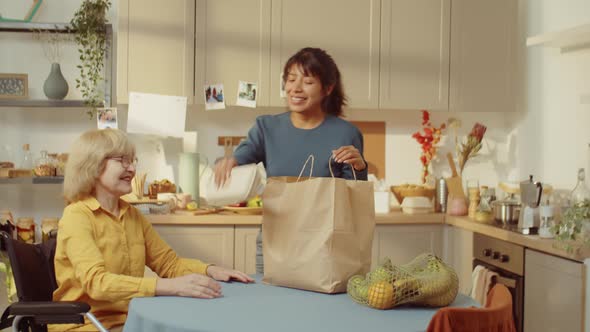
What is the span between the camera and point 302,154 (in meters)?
2.70

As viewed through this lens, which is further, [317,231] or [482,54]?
[482,54]

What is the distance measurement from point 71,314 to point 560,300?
1975 millimetres

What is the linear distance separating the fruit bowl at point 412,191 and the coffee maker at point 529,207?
1.96 ft

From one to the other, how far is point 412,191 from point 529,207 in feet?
2.68

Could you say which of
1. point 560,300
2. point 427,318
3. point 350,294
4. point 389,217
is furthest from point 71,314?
point 389,217

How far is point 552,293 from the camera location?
3236 mm

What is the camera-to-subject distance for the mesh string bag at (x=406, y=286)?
1.96 m

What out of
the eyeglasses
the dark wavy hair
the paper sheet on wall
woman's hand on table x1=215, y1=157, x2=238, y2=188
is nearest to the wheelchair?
the eyeglasses

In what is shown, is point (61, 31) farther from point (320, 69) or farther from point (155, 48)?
point (320, 69)

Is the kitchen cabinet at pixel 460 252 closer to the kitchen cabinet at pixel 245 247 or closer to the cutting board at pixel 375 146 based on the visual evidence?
the cutting board at pixel 375 146

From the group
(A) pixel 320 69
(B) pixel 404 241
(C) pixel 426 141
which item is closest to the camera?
(A) pixel 320 69

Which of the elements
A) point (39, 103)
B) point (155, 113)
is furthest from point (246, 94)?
point (39, 103)

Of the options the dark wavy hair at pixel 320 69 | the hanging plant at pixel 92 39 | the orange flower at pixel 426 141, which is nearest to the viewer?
the dark wavy hair at pixel 320 69

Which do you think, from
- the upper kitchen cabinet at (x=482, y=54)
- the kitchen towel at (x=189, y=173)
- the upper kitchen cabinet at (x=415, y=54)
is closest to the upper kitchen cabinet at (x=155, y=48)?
the kitchen towel at (x=189, y=173)
